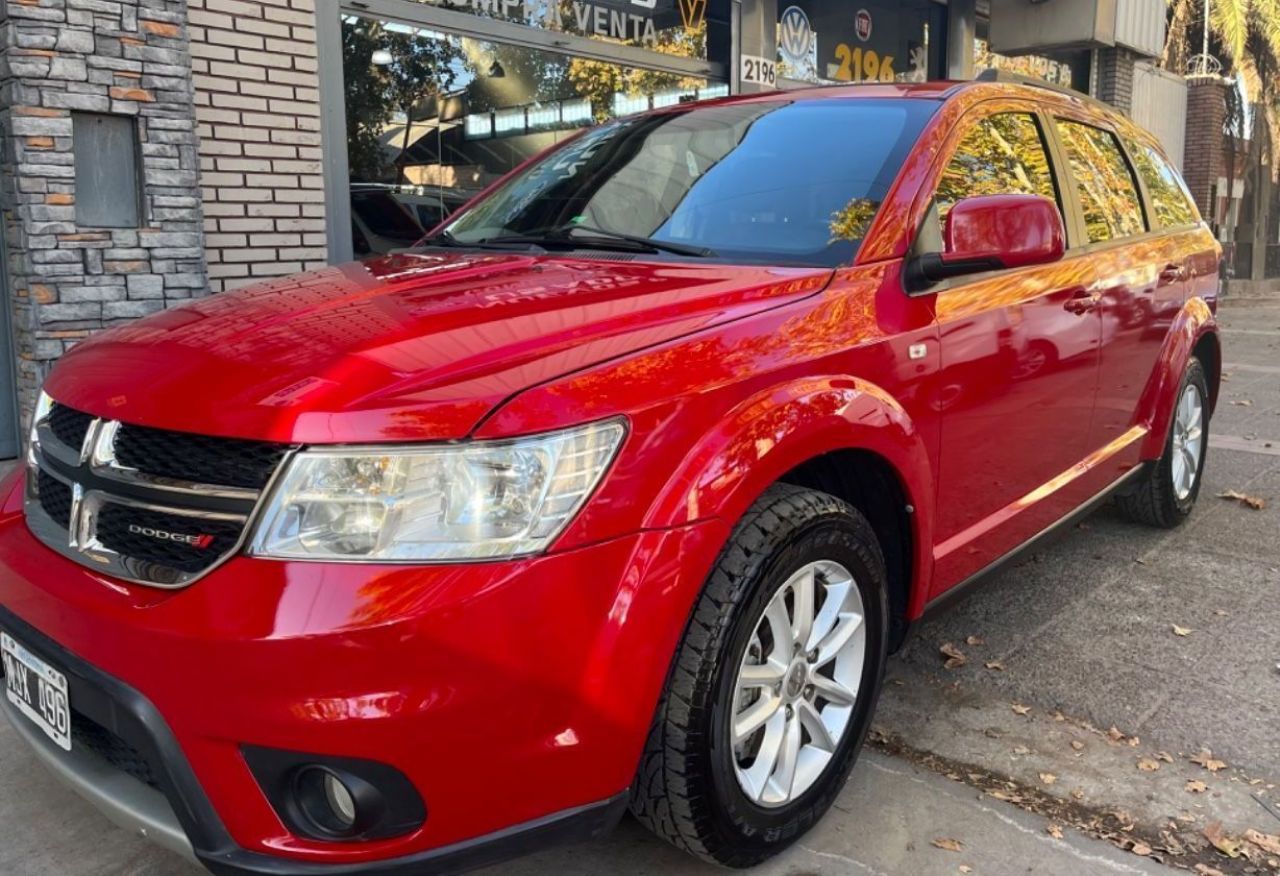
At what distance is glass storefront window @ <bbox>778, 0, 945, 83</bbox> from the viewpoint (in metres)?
10.4

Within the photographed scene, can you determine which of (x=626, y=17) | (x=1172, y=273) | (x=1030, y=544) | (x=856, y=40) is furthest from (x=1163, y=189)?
(x=856, y=40)

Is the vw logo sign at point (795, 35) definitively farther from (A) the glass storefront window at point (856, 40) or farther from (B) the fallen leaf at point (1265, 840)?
(B) the fallen leaf at point (1265, 840)

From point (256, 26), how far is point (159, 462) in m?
4.49

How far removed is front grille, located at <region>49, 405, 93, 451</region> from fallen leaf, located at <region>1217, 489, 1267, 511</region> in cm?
498

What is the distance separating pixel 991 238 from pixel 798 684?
1.20 meters

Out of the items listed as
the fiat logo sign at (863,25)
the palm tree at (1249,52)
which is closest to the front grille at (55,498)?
the fiat logo sign at (863,25)

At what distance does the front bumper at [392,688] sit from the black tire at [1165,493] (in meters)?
3.22

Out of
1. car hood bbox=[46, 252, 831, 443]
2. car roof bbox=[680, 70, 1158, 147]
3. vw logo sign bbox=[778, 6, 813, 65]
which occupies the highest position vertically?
vw logo sign bbox=[778, 6, 813, 65]

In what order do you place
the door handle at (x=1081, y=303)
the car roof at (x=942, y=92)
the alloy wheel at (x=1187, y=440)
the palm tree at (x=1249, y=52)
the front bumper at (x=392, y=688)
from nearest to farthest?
the front bumper at (x=392, y=688) < the car roof at (x=942, y=92) < the door handle at (x=1081, y=303) < the alloy wheel at (x=1187, y=440) < the palm tree at (x=1249, y=52)

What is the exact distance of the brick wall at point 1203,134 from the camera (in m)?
17.3

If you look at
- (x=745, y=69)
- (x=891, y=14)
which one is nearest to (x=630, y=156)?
(x=745, y=69)

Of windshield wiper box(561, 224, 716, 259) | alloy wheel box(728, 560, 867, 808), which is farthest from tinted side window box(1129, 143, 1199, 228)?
alloy wheel box(728, 560, 867, 808)

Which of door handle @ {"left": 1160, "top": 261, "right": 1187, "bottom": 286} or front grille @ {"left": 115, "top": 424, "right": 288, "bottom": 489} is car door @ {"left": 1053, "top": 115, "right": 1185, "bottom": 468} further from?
front grille @ {"left": 115, "top": 424, "right": 288, "bottom": 489}

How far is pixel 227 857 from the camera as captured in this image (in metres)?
1.78
